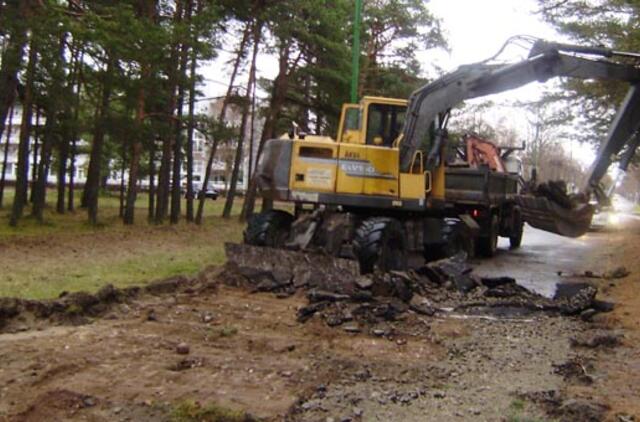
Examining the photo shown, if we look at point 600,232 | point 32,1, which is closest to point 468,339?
point 32,1

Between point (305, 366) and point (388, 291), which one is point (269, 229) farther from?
point (305, 366)

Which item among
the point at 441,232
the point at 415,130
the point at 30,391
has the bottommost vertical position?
the point at 30,391

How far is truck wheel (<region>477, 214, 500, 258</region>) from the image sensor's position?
18422 millimetres

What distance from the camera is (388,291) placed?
989 cm

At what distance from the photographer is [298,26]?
2517 cm

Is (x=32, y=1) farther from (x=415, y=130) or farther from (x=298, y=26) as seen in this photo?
(x=298, y=26)

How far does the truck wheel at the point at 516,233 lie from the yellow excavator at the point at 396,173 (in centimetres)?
620

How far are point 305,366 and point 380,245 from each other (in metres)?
5.28

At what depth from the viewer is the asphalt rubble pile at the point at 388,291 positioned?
895cm

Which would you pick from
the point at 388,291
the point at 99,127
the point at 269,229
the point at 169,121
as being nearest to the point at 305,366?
the point at 388,291

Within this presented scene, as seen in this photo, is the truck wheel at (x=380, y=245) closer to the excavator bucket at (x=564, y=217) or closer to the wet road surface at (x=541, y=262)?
the wet road surface at (x=541, y=262)

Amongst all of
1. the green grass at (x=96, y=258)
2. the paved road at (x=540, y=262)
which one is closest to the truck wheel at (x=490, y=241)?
the paved road at (x=540, y=262)

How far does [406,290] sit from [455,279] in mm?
1753

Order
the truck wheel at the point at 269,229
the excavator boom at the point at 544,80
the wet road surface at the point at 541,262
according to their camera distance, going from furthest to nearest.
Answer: the wet road surface at the point at 541,262 → the excavator boom at the point at 544,80 → the truck wheel at the point at 269,229
